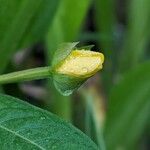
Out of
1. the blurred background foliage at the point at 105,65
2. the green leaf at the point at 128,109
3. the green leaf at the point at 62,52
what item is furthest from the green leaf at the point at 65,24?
the green leaf at the point at 62,52

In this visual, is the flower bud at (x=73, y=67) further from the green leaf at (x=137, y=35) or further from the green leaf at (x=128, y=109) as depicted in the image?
the green leaf at (x=137, y=35)

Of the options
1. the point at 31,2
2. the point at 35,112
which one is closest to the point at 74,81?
the point at 35,112

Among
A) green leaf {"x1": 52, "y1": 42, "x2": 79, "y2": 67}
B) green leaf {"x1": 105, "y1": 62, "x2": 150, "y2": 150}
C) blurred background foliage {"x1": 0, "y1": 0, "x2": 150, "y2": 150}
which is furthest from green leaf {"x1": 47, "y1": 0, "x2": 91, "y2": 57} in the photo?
green leaf {"x1": 52, "y1": 42, "x2": 79, "y2": 67}

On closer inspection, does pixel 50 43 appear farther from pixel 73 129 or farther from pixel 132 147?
pixel 73 129

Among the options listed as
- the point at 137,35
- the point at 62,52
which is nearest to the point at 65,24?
the point at 137,35

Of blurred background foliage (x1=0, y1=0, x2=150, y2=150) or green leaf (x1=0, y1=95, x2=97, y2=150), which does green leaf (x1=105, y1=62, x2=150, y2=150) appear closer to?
blurred background foliage (x1=0, y1=0, x2=150, y2=150)
